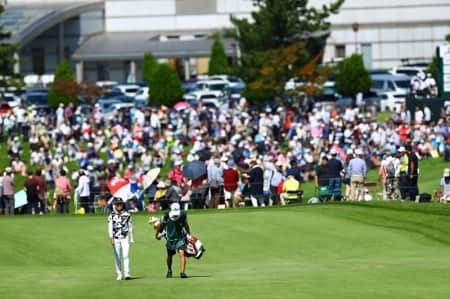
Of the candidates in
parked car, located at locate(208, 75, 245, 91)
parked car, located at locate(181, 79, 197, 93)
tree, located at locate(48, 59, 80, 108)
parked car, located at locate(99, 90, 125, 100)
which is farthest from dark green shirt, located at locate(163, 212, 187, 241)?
parked car, located at locate(99, 90, 125, 100)

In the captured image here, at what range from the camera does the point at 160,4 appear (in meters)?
106

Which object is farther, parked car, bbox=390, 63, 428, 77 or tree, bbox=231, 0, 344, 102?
parked car, bbox=390, 63, 428, 77

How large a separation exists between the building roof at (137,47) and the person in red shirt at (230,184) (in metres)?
53.2

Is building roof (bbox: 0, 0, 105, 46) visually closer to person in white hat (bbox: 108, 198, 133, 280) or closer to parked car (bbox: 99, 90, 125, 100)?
parked car (bbox: 99, 90, 125, 100)

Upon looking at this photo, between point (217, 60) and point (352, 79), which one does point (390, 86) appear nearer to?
point (352, 79)

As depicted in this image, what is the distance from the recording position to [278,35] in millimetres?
77625

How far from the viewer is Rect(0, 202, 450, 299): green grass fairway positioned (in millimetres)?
24922

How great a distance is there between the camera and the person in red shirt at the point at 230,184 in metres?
43.6

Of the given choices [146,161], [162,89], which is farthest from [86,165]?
[162,89]

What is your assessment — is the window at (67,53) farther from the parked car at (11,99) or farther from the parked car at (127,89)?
the parked car at (11,99)

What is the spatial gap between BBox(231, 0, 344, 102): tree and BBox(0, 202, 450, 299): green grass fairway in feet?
117

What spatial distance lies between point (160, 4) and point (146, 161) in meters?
51.0

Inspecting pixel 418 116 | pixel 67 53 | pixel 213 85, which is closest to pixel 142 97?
pixel 213 85

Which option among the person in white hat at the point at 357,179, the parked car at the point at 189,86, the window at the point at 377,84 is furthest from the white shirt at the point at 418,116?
the parked car at the point at 189,86
